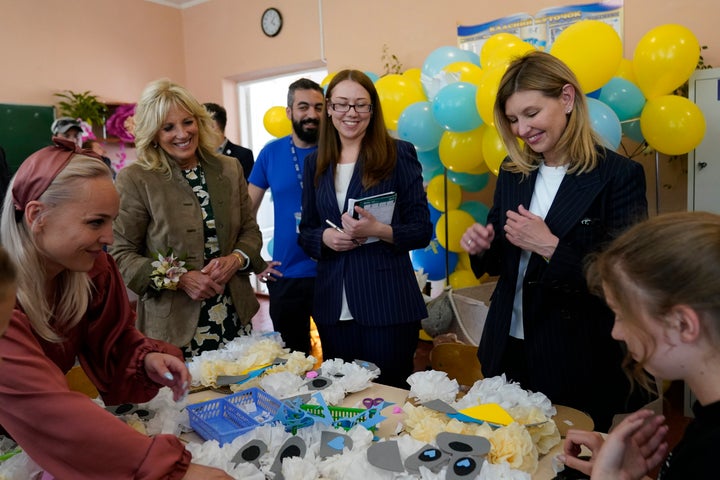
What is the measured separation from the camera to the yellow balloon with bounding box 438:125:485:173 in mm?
3723

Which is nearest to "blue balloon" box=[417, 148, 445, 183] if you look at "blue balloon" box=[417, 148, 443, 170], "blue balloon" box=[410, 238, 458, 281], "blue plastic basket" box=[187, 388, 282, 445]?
"blue balloon" box=[417, 148, 443, 170]

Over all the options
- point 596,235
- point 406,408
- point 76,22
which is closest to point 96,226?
point 406,408

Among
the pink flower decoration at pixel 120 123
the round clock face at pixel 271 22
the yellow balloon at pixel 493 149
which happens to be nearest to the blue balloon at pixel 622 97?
the yellow balloon at pixel 493 149

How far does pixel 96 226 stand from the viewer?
1.37 meters

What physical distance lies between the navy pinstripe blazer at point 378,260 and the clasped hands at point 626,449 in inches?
42.5

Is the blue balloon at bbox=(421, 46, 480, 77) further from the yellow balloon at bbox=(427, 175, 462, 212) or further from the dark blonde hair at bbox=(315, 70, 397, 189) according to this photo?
the dark blonde hair at bbox=(315, 70, 397, 189)

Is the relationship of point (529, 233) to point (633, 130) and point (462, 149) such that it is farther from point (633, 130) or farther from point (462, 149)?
point (633, 130)

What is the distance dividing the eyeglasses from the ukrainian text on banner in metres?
2.50

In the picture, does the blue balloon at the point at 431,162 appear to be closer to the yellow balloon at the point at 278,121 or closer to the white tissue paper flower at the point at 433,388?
the yellow balloon at the point at 278,121

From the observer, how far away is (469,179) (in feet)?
14.3

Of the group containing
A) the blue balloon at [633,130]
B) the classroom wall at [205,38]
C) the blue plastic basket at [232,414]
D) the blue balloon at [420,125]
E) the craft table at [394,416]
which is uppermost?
the classroom wall at [205,38]

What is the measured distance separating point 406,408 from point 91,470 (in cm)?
71

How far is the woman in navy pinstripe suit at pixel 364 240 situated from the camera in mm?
2182

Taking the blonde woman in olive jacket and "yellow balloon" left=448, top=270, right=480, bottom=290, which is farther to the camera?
"yellow balloon" left=448, top=270, right=480, bottom=290
